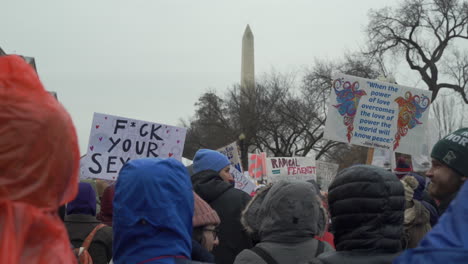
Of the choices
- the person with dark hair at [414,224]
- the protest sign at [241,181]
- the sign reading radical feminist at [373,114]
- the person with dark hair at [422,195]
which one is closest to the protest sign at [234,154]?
the protest sign at [241,181]

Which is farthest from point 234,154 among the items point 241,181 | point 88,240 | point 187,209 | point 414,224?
point 187,209

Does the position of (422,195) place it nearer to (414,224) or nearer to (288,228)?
(414,224)

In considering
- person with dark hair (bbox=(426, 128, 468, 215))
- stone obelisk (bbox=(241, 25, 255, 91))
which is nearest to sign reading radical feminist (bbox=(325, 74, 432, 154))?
person with dark hair (bbox=(426, 128, 468, 215))

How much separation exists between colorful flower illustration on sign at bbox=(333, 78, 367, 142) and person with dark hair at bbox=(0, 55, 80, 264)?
792 cm

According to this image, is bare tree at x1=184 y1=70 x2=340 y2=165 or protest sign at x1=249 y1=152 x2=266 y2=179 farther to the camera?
bare tree at x1=184 y1=70 x2=340 y2=165

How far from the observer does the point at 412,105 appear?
930cm

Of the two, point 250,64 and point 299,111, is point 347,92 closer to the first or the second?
point 299,111

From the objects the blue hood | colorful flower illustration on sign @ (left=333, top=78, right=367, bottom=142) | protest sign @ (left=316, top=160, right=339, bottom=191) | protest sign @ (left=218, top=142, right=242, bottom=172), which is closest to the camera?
Answer: the blue hood

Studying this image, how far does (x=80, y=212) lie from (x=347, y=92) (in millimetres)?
5595

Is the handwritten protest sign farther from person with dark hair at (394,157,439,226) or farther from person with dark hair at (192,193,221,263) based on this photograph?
person with dark hair at (192,193,221,263)

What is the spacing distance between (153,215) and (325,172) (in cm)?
1327

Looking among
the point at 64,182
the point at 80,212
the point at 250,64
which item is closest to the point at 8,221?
the point at 64,182

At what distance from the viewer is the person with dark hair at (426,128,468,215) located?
2.75m

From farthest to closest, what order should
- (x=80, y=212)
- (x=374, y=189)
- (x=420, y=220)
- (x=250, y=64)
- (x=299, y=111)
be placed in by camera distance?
(x=250, y=64), (x=299, y=111), (x=80, y=212), (x=420, y=220), (x=374, y=189)
